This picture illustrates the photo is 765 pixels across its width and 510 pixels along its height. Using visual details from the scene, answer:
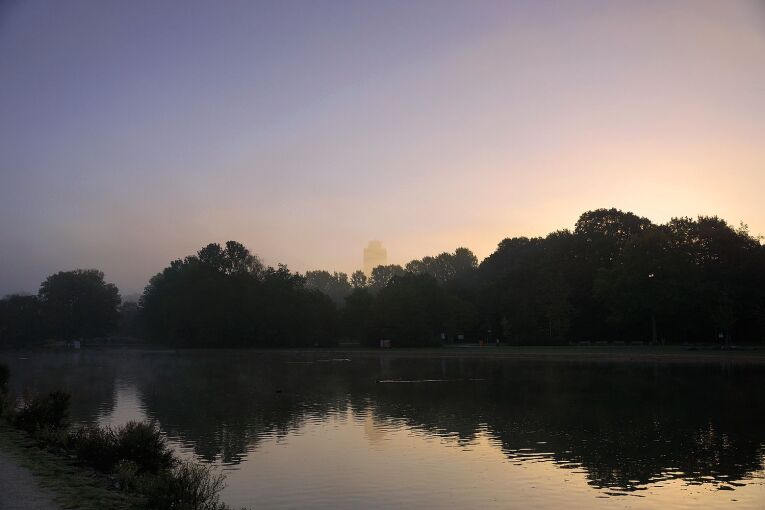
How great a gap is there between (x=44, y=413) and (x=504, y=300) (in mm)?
80966

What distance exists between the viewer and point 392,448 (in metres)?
19.8

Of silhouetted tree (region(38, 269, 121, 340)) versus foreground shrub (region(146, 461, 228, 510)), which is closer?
foreground shrub (region(146, 461, 228, 510))

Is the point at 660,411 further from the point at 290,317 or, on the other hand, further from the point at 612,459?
the point at 290,317

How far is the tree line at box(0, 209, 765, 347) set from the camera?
245 ft

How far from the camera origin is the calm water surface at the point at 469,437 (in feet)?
48.2

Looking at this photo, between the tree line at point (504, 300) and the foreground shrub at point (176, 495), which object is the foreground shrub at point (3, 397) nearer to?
the foreground shrub at point (176, 495)

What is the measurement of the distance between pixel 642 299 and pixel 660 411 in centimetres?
5150

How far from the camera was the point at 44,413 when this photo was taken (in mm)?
19547

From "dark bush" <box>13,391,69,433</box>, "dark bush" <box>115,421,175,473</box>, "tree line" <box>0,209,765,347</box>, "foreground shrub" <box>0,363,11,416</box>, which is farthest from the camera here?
"tree line" <box>0,209,765,347</box>

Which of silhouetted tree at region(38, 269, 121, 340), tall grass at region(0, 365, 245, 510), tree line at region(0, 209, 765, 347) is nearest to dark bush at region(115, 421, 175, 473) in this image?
tall grass at region(0, 365, 245, 510)

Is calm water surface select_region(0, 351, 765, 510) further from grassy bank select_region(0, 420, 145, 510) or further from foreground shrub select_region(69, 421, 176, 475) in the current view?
grassy bank select_region(0, 420, 145, 510)

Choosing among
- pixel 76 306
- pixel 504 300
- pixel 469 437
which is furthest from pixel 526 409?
pixel 76 306

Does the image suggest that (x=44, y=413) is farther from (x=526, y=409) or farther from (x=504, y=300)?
(x=504, y=300)

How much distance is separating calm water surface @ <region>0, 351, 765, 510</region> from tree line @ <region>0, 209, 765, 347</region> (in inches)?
1400
